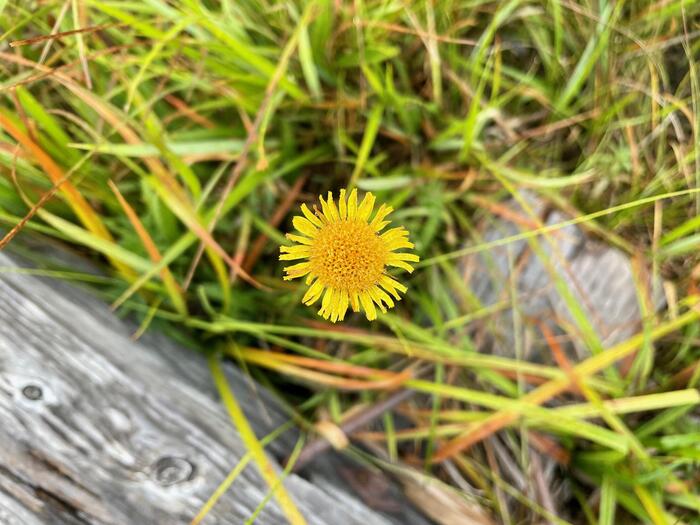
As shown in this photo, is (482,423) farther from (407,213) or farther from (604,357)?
(407,213)

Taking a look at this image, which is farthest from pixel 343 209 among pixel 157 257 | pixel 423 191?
pixel 423 191

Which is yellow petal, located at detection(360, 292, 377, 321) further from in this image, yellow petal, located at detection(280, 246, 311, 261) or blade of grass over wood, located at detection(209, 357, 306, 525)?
blade of grass over wood, located at detection(209, 357, 306, 525)

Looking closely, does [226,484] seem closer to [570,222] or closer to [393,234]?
[393,234]

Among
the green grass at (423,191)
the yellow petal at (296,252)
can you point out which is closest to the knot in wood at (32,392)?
the green grass at (423,191)

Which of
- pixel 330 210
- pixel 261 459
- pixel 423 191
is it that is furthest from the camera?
pixel 423 191

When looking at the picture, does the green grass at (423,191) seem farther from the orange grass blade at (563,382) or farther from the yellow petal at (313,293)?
the yellow petal at (313,293)

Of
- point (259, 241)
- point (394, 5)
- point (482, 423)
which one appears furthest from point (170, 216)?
point (482, 423)

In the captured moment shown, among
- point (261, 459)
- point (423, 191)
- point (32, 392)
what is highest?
point (423, 191)

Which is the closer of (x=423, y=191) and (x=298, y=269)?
(x=298, y=269)
